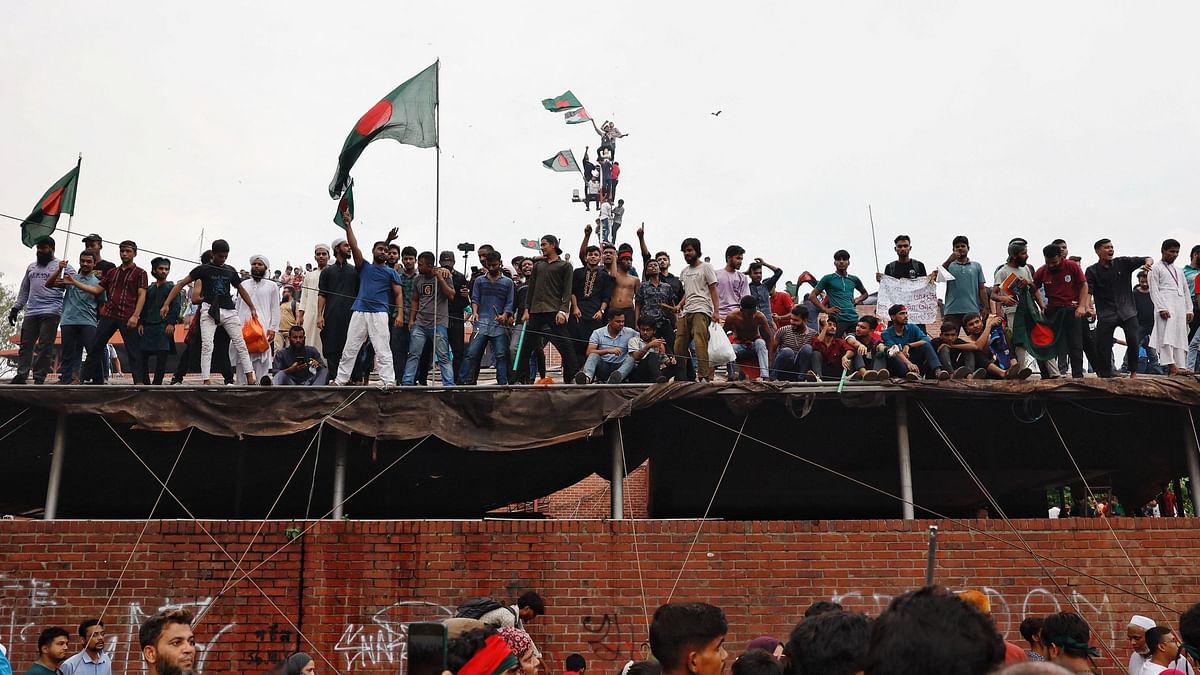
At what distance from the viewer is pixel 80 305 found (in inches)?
460

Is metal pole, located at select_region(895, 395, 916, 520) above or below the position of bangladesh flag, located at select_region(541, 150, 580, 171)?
below

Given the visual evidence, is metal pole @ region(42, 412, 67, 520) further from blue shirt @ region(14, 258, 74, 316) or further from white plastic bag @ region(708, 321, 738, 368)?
white plastic bag @ region(708, 321, 738, 368)

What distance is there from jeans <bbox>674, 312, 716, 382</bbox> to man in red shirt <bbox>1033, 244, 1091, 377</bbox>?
3.74 metres

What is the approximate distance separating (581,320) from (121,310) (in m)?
5.21

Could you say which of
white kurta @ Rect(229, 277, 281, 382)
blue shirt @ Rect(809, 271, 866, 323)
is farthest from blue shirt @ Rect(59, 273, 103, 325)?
blue shirt @ Rect(809, 271, 866, 323)

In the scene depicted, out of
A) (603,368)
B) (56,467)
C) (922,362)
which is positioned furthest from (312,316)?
(922,362)

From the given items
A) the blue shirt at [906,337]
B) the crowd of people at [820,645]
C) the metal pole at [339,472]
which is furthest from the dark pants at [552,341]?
the crowd of people at [820,645]

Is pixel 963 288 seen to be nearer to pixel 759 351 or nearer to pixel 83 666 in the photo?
pixel 759 351

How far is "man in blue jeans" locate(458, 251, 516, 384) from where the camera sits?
12062 millimetres

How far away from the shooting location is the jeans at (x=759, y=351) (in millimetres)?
11812

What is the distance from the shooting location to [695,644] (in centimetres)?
397

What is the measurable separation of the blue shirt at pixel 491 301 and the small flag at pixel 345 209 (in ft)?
5.55

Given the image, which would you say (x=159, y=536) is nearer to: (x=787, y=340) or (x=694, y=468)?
(x=694, y=468)

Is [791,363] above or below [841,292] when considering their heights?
below
